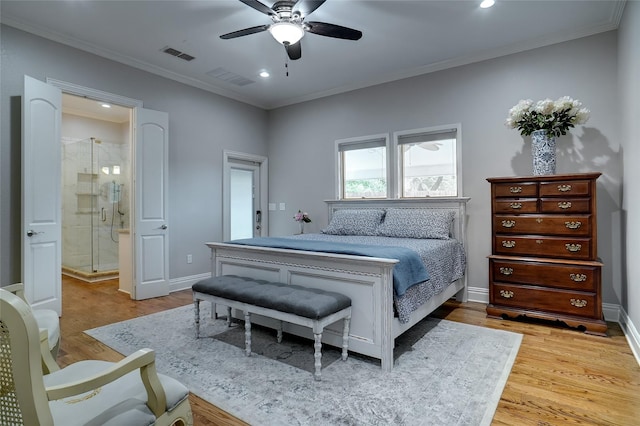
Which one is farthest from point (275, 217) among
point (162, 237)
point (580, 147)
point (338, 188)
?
point (580, 147)

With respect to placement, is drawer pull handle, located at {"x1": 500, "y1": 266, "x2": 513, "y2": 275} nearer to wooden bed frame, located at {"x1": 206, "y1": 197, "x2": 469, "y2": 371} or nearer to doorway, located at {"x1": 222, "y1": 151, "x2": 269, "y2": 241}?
wooden bed frame, located at {"x1": 206, "y1": 197, "x2": 469, "y2": 371}

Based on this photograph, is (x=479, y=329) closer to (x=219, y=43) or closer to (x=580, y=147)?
(x=580, y=147)

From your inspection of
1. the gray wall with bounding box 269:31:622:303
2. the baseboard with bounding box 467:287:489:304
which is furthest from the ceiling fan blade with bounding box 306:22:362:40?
the baseboard with bounding box 467:287:489:304

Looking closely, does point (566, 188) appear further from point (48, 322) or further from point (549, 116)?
point (48, 322)

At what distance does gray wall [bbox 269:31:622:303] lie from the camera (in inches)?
131

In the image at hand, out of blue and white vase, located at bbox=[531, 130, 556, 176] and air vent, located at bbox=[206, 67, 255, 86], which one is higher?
air vent, located at bbox=[206, 67, 255, 86]

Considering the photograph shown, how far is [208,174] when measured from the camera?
16.7ft

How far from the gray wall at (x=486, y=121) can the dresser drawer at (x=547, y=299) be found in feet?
1.90

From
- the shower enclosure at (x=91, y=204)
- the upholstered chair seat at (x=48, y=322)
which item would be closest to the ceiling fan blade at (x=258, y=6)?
the upholstered chair seat at (x=48, y=322)

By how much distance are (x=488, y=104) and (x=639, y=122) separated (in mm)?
1667

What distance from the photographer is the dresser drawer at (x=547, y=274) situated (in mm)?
2961

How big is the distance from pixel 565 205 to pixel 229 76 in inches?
170

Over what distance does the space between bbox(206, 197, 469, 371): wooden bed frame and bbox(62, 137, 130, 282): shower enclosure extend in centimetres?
392

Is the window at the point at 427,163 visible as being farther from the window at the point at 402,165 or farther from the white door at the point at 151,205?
the white door at the point at 151,205
